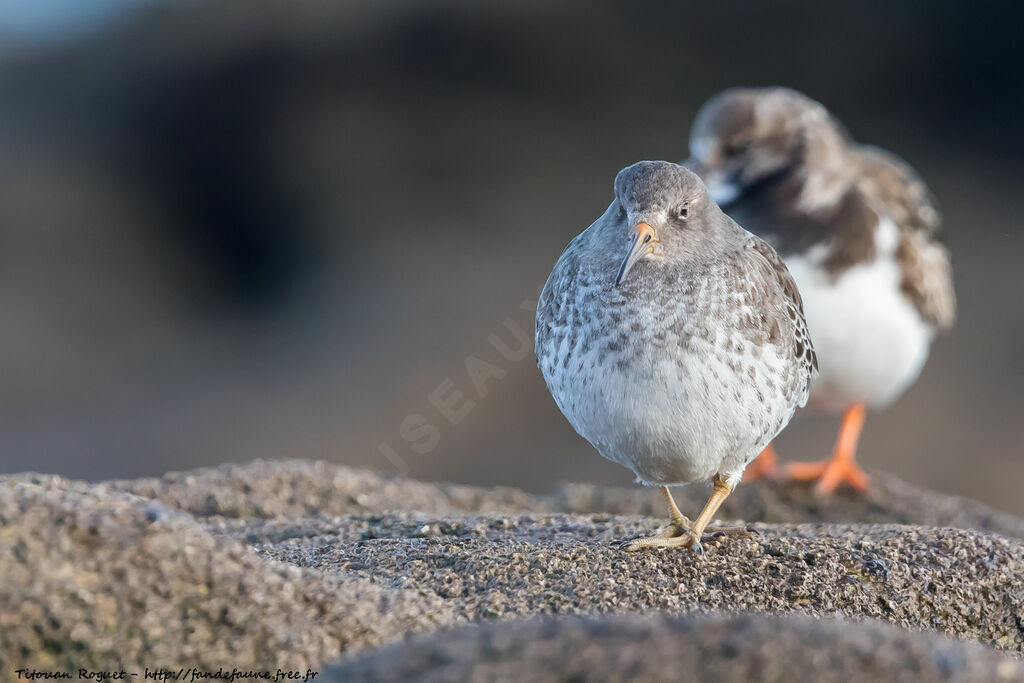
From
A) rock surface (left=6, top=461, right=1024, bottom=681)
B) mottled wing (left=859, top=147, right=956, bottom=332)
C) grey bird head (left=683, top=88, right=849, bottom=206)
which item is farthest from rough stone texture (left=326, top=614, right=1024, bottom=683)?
mottled wing (left=859, top=147, right=956, bottom=332)

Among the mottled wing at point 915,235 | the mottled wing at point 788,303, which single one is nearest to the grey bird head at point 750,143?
the mottled wing at point 915,235

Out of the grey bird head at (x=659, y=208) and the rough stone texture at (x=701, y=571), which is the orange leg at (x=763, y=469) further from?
the grey bird head at (x=659, y=208)

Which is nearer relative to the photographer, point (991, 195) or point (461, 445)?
point (461, 445)

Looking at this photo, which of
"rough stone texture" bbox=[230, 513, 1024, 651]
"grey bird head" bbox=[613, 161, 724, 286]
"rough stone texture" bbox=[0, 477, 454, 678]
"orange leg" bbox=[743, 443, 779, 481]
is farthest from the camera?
"orange leg" bbox=[743, 443, 779, 481]

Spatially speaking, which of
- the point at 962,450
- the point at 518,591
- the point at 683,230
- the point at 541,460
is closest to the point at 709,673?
the point at 518,591

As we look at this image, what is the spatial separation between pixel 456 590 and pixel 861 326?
383 cm

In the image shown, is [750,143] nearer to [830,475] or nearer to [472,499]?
[830,475]

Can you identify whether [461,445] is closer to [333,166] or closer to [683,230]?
[333,166]

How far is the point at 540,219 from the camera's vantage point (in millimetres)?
11516

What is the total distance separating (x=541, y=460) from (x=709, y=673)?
747 centimetres

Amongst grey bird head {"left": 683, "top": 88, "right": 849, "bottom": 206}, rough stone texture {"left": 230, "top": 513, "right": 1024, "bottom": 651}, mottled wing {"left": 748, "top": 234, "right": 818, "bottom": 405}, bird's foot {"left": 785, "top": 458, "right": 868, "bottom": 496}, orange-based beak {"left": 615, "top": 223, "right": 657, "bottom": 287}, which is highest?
grey bird head {"left": 683, "top": 88, "right": 849, "bottom": 206}

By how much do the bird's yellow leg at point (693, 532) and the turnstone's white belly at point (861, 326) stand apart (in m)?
2.43

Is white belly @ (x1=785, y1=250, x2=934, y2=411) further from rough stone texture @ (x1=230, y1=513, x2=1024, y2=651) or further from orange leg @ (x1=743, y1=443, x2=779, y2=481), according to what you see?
rough stone texture @ (x1=230, y1=513, x2=1024, y2=651)

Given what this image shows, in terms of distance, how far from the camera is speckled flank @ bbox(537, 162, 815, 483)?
328cm
